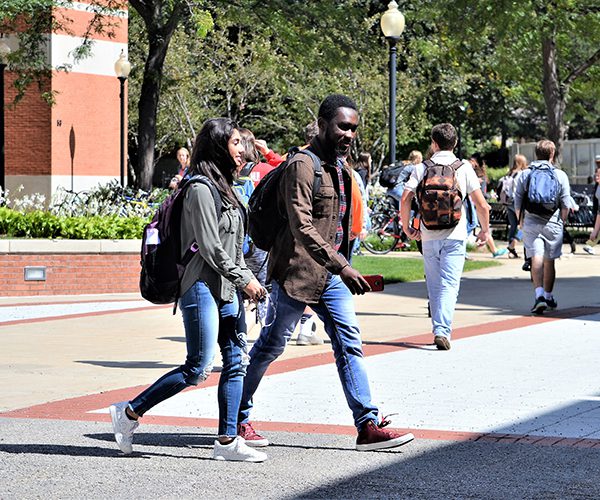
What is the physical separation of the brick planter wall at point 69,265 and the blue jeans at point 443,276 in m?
6.26

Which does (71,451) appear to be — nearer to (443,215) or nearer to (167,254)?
(167,254)

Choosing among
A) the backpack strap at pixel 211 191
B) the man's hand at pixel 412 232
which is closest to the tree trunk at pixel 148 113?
the man's hand at pixel 412 232

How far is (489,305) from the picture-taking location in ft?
49.3

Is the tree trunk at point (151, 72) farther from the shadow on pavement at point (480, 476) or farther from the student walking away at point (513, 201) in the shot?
the shadow on pavement at point (480, 476)

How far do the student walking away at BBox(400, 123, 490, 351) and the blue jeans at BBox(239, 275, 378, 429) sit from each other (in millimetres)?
4042

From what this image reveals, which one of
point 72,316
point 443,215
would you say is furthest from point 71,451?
point 72,316

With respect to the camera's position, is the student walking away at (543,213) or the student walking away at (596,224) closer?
the student walking away at (543,213)

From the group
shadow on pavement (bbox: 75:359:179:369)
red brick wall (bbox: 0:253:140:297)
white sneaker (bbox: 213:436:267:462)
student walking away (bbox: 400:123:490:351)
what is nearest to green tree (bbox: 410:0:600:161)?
red brick wall (bbox: 0:253:140:297)

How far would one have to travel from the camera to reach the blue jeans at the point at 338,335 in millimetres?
7000

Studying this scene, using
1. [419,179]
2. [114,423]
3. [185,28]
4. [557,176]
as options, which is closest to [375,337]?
[419,179]

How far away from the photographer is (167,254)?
6758mm

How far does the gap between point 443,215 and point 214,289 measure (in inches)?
180

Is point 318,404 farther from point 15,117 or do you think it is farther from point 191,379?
point 15,117

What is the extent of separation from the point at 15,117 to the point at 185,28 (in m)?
17.1
